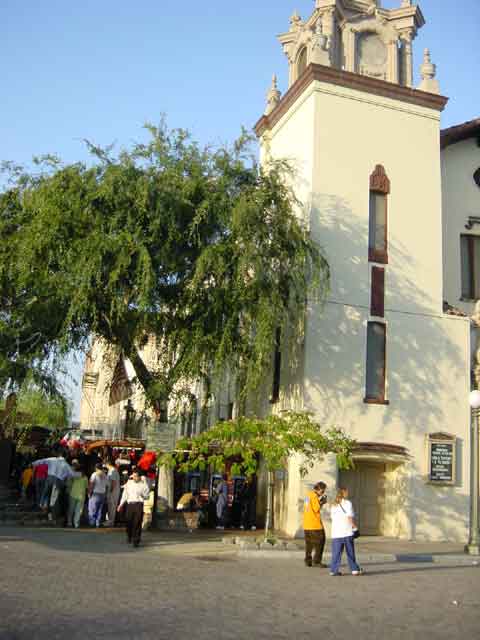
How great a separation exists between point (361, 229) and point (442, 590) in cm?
1289

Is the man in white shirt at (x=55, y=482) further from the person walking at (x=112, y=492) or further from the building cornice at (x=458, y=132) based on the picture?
the building cornice at (x=458, y=132)

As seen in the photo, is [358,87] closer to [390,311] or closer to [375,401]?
[390,311]

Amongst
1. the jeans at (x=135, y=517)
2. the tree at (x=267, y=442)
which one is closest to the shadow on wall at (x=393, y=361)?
the tree at (x=267, y=442)

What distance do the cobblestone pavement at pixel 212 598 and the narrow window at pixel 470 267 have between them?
12.3 metres

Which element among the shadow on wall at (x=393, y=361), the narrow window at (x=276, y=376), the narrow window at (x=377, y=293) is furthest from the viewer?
the narrow window at (x=276, y=376)

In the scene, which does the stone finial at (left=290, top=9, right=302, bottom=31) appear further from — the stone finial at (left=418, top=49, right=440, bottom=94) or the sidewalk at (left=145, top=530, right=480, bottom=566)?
the sidewalk at (left=145, top=530, right=480, bottom=566)

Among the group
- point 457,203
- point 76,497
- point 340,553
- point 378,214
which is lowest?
point 340,553

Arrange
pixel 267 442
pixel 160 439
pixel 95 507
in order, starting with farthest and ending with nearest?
pixel 95 507 < pixel 160 439 < pixel 267 442

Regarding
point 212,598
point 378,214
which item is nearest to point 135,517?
point 212,598

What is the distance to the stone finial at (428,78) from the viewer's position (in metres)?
24.7

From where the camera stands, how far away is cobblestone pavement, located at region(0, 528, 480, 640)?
795 cm

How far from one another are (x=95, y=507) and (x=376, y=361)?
8.99 metres

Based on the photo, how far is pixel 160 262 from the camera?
19234 millimetres

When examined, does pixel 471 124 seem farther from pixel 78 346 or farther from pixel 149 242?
pixel 78 346
